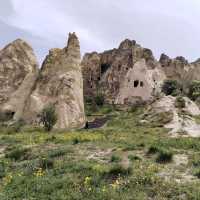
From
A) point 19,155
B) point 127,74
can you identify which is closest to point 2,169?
point 19,155

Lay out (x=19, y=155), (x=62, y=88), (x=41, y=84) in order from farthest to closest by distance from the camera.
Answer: (x=41, y=84) < (x=62, y=88) < (x=19, y=155)

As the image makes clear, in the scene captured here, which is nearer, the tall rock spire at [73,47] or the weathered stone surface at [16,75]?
the weathered stone surface at [16,75]

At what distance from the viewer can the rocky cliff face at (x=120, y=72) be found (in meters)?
78.6

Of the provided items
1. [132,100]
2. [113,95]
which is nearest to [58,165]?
[132,100]

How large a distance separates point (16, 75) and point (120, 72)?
106 feet

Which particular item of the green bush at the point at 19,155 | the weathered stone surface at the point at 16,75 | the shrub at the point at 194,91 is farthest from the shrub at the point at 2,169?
the shrub at the point at 194,91

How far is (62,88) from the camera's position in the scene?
50.1 meters

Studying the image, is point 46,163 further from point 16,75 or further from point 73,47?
point 16,75

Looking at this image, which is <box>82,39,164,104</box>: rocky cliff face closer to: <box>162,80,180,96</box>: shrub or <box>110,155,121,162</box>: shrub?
<box>162,80,180,96</box>: shrub

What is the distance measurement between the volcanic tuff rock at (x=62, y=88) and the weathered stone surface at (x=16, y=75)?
5.30 ft

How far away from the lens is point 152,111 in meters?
47.2

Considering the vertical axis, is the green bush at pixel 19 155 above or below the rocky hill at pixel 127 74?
below

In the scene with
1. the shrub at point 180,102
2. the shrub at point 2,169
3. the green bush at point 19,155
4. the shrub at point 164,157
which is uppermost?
the shrub at point 180,102

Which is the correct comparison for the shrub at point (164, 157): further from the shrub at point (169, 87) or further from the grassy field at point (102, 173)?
the shrub at point (169, 87)
